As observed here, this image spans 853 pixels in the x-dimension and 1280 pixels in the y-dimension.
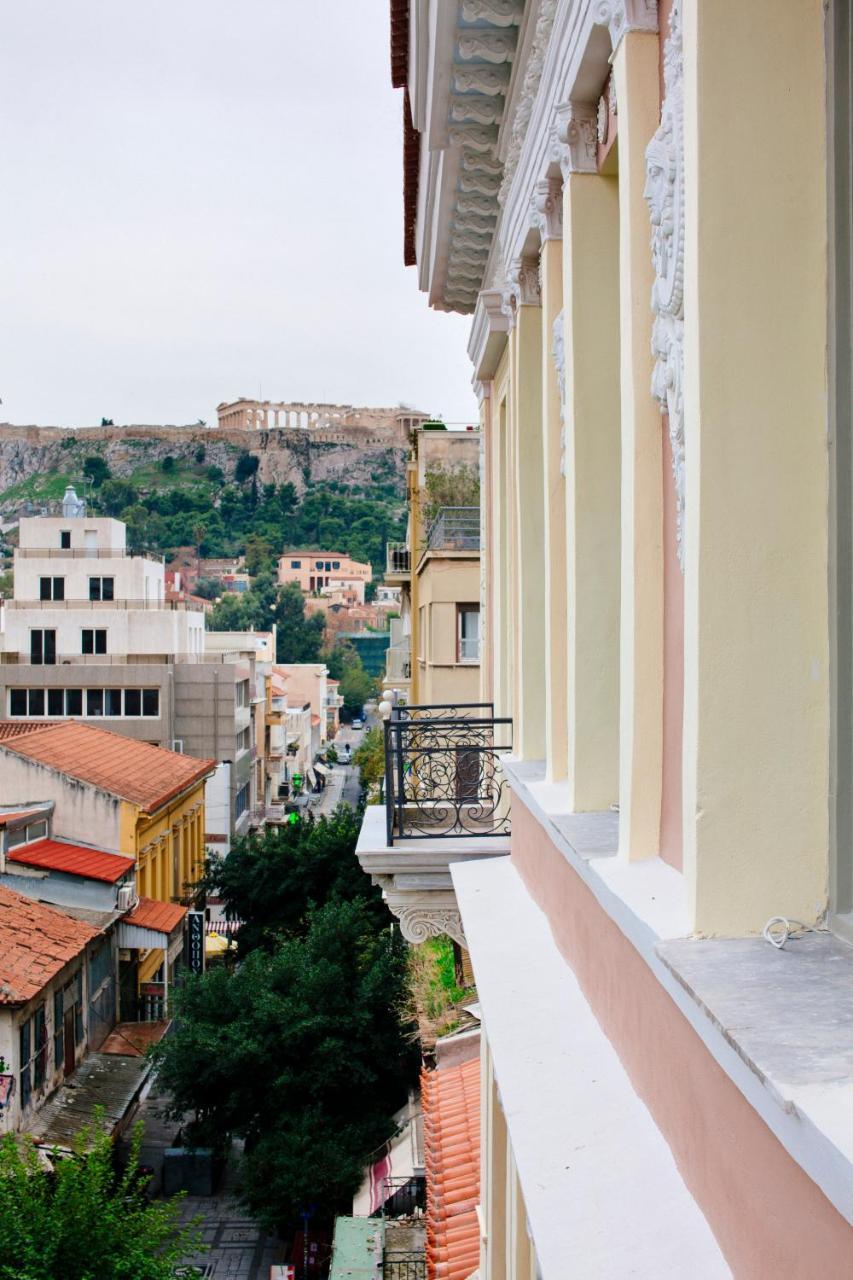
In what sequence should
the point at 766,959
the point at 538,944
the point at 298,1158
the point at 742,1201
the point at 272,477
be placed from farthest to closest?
1. the point at 272,477
2. the point at 298,1158
3. the point at 538,944
4. the point at 766,959
5. the point at 742,1201

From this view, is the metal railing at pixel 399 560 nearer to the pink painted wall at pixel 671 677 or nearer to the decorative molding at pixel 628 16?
the decorative molding at pixel 628 16

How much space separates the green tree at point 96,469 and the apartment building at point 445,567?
496ft

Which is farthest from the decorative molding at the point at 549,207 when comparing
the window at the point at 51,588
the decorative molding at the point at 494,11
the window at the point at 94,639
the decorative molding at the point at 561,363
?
the window at the point at 51,588

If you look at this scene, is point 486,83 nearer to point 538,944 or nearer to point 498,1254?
point 538,944

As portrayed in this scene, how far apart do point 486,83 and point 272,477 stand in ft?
576

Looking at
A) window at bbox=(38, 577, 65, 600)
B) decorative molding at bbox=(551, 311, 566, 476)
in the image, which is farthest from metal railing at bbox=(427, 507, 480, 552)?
window at bbox=(38, 577, 65, 600)

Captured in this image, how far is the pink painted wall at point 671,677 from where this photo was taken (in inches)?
125

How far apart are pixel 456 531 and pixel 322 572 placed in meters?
130

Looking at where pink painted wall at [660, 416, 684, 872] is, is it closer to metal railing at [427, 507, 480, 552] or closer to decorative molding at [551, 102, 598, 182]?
decorative molding at [551, 102, 598, 182]

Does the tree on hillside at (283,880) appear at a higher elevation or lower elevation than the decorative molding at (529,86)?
lower

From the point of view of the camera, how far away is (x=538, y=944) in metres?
4.97

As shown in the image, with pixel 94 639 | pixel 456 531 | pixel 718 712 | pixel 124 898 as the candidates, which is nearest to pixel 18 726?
pixel 94 639

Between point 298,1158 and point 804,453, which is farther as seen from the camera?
point 298,1158

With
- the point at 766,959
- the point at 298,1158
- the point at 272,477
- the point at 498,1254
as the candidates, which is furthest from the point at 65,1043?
the point at 272,477
